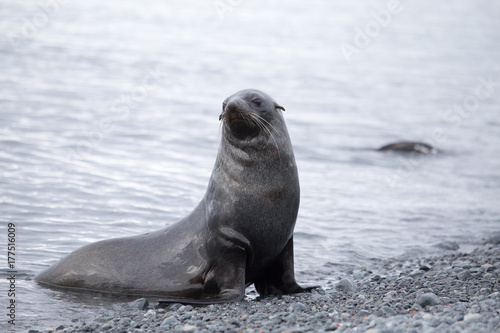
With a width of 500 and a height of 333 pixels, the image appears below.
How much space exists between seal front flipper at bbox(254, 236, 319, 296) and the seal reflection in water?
0.01m

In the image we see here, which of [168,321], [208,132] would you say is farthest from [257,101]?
[208,132]

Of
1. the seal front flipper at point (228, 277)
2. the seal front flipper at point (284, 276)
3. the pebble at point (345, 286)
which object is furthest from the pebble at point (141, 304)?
the pebble at point (345, 286)

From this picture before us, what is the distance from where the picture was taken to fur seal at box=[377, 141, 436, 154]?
1853cm

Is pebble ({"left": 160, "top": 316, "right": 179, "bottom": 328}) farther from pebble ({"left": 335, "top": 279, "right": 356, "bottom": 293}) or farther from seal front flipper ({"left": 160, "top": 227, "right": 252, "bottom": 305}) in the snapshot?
pebble ({"left": 335, "top": 279, "right": 356, "bottom": 293})

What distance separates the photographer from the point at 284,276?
768 cm

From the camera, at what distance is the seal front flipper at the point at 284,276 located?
767cm

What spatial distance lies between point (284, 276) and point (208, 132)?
1158cm

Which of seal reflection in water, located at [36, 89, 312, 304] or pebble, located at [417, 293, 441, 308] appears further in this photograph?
seal reflection in water, located at [36, 89, 312, 304]

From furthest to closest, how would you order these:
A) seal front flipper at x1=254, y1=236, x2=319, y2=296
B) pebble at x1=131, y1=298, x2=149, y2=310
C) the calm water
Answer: the calm water
seal front flipper at x1=254, y1=236, x2=319, y2=296
pebble at x1=131, y1=298, x2=149, y2=310

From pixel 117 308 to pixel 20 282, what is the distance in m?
1.56

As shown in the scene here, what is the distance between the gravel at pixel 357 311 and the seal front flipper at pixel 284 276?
193mm

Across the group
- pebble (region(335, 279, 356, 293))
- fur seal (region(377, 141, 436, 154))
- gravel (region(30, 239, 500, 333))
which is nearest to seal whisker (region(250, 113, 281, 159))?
gravel (region(30, 239, 500, 333))

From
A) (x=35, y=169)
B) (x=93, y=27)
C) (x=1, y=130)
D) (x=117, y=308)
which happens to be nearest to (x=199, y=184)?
(x=35, y=169)

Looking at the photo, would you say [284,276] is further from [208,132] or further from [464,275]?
[208,132]
